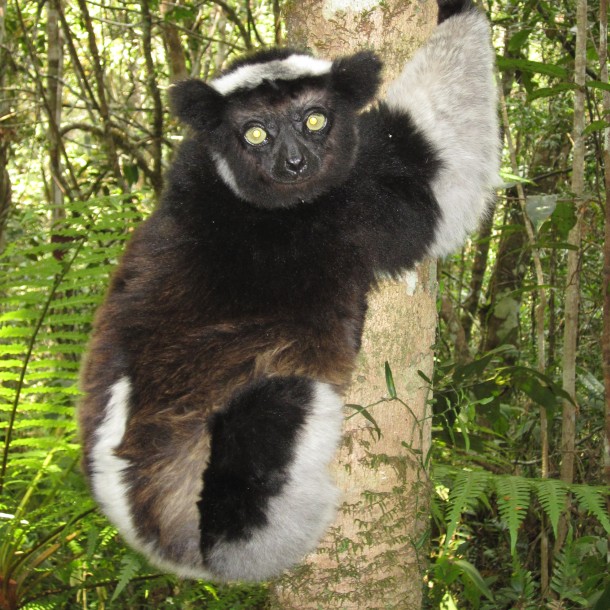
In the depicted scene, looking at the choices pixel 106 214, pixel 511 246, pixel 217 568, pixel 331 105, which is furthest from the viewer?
pixel 511 246

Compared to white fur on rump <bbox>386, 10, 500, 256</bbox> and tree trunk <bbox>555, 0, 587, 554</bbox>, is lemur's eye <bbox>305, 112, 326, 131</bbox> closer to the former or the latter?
white fur on rump <bbox>386, 10, 500, 256</bbox>

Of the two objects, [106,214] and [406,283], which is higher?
[106,214]

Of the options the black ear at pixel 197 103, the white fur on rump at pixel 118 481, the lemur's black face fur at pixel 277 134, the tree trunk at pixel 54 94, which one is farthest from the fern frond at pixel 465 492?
the tree trunk at pixel 54 94

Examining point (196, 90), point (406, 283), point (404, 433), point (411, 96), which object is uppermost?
point (196, 90)

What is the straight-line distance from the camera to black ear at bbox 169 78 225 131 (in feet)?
8.93

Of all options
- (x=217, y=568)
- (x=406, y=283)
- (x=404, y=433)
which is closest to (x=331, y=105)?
(x=406, y=283)

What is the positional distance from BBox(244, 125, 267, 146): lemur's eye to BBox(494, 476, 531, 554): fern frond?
5.55ft

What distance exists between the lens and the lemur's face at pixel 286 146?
8.87 ft

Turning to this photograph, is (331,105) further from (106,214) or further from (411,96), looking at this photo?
(106,214)

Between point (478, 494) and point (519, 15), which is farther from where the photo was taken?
point (519, 15)

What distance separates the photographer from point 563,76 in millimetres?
3217

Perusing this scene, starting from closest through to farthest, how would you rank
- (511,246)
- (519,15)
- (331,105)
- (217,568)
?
(217,568), (331,105), (519,15), (511,246)

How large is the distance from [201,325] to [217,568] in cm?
96

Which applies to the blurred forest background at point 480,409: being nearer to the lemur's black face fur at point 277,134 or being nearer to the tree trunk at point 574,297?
the tree trunk at point 574,297
